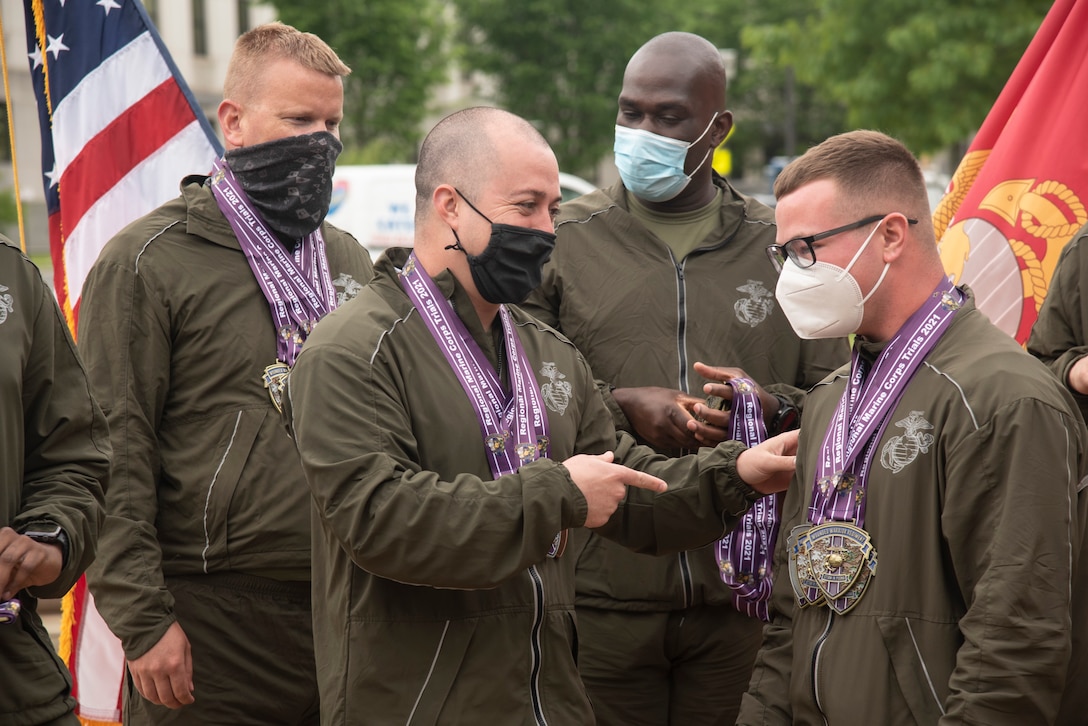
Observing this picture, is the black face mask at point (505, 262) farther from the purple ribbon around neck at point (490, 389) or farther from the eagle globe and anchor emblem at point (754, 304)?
the eagle globe and anchor emblem at point (754, 304)

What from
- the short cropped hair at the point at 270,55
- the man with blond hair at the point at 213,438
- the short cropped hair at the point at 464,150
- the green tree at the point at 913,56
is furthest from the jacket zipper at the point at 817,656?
the green tree at the point at 913,56

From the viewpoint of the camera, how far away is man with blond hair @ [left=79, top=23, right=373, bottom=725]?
Answer: 408 centimetres

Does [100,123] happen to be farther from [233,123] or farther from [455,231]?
[455,231]

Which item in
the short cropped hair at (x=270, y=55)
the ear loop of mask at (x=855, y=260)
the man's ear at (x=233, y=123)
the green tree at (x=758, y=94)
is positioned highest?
the short cropped hair at (x=270, y=55)

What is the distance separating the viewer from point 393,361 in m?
3.35

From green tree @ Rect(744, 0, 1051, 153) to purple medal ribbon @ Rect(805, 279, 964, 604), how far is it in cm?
1640

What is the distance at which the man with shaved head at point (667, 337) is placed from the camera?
14.9 feet

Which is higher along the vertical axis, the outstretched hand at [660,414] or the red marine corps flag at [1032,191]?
the red marine corps flag at [1032,191]

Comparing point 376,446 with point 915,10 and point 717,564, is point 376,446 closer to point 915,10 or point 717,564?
point 717,564

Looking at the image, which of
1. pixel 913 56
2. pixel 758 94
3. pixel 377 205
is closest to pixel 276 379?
pixel 377 205

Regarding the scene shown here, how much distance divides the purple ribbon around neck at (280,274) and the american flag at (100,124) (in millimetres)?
1059

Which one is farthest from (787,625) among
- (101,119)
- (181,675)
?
(101,119)

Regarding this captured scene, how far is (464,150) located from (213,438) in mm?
1325

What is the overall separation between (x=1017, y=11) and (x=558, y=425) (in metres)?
17.5
